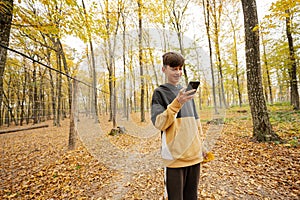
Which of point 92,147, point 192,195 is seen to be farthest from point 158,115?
point 92,147

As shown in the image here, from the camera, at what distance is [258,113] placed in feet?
13.5

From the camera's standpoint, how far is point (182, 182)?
123 centimetres

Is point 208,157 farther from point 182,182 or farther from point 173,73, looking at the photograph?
point 173,73

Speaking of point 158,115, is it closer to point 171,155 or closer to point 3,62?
point 171,155

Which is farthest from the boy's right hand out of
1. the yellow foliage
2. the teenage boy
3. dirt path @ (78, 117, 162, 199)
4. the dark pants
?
dirt path @ (78, 117, 162, 199)

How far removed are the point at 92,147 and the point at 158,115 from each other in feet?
17.8

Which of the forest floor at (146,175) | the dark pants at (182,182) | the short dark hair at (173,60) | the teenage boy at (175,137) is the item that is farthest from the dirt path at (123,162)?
the short dark hair at (173,60)

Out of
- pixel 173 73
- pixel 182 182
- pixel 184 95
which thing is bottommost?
pixel 182 182

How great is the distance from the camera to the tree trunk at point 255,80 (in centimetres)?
405

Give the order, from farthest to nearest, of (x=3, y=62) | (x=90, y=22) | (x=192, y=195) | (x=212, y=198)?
1. (x=90, y=22)
2. (x=3, y=62)
3. (x=212, y=198)
4. (x=192, y=195)

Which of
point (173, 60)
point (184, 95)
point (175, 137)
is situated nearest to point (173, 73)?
point (173, 60)

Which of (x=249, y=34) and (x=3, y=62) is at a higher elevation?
(x=249, y=34)

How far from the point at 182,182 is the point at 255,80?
4148mm

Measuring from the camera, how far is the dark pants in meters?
1.21
